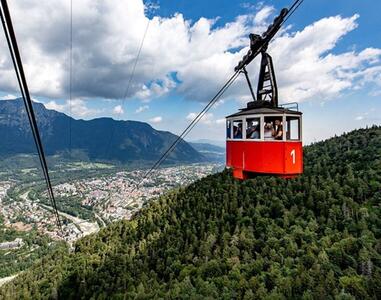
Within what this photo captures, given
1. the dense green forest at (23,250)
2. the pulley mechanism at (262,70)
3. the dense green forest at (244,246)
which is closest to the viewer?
the pulley mechanism at (262,70)

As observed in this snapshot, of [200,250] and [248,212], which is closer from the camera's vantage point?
[200,250]

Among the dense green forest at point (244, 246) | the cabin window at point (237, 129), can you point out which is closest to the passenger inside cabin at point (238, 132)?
the cabin window at point (237, 129)

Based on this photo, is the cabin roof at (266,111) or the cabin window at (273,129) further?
the cabin window at (273,129)

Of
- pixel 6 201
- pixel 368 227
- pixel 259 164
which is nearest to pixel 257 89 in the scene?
pixel 259 164

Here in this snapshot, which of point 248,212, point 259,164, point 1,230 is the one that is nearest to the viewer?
point 259,164

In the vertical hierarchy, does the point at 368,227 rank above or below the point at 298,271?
above

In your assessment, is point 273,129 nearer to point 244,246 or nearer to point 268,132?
point 268,132

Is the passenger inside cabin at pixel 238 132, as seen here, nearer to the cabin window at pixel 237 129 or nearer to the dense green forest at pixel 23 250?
the cabin window at pixel 237 129

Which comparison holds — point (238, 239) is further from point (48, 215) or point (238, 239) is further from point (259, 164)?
point (48, 215)

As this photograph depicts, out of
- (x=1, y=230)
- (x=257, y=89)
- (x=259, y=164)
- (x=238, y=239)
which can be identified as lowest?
(x=1, y=230)
